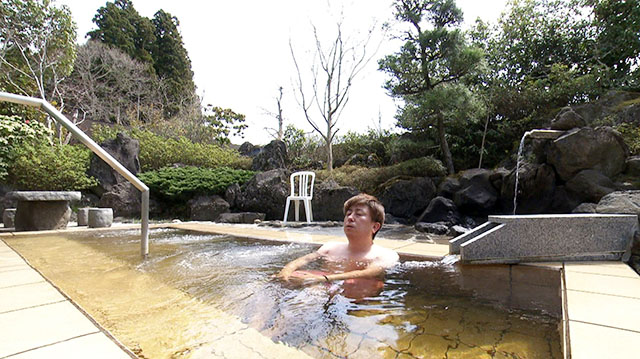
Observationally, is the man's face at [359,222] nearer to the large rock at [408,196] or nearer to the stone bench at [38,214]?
the stone bench at [38,214]

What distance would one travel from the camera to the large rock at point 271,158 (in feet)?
36.7

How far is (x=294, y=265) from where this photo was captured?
89.7 inches

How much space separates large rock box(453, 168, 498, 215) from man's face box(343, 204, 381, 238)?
5.53 metres

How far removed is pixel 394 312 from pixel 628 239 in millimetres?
2510

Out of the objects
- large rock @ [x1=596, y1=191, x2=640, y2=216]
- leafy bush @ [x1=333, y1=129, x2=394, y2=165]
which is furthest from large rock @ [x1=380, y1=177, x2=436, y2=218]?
large rock @ [x1=596, y1=191, x2=640, y2=216]

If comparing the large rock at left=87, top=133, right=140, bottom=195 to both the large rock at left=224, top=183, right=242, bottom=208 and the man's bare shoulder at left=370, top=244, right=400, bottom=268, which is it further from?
the man's bare shoulder at left=370, top=244, right=400, bottom=268

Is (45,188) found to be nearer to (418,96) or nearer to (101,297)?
(101,297)

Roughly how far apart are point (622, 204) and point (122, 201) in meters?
10.1

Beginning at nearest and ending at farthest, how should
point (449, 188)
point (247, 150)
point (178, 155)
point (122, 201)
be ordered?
point (449, 188)
point (122, 201)
point (178, 155)
point (247, 150)

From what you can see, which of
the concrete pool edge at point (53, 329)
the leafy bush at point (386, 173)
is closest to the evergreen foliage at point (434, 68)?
the leafy bush at point (386, 173)

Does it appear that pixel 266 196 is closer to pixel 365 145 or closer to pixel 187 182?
pixel 187 182

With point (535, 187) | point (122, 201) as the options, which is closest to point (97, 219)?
point (122, 201)

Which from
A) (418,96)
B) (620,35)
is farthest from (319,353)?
(620,35)

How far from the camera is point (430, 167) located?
874 cm
